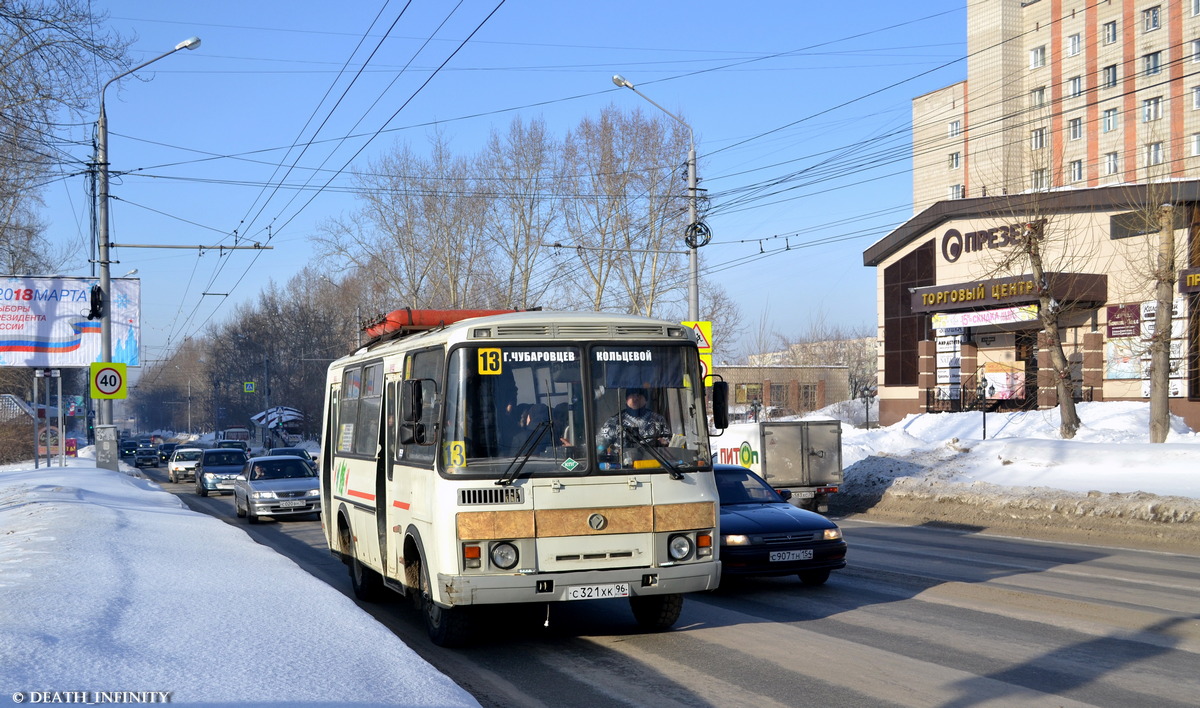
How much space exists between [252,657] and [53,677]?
1.19m

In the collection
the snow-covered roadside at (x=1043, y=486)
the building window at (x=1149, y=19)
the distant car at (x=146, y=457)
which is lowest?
the distant car at (x=146, y=457)

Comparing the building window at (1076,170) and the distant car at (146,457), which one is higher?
the building window at (1076,170)

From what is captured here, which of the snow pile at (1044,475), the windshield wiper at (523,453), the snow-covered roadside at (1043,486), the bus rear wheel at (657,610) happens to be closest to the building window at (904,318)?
the snow pile at (1044,475)

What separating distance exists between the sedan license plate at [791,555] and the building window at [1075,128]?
2679 inches

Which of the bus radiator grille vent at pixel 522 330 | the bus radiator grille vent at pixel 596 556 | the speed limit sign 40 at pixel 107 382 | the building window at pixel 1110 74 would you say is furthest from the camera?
the building window at pixel 1110 74

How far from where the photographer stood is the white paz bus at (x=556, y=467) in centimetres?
848

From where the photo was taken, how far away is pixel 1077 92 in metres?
68.1

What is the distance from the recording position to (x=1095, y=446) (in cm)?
2370

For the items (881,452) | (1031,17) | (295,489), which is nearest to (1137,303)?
(881,452)

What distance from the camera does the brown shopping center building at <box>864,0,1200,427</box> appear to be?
1380 inches

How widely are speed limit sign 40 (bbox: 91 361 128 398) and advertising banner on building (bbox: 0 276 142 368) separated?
27.3ft

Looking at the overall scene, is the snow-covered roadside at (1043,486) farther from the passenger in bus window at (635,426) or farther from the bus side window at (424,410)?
the bus side window at (424,410)

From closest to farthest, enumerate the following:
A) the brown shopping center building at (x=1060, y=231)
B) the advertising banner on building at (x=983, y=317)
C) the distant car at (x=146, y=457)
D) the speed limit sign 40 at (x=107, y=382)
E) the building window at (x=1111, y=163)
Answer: the speed limit sign 40 at (x=107, y=382), the brown shopping center building at (x=1060, y=231), the advertising banner on building at (x=983, y=317), the distant car at (x=146, y=457), the building window at (x=1111, y=163)

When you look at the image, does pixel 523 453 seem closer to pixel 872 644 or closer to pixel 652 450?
pixel 652 450
